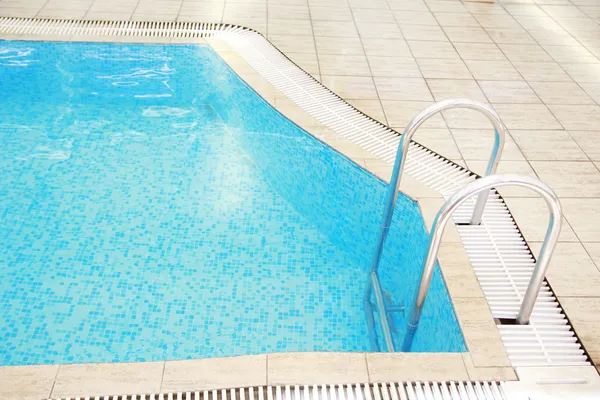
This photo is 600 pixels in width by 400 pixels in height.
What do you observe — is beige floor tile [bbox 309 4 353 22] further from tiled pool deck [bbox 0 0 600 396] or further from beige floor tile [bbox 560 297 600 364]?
beige floor tile [bbox 560 297 600 364]

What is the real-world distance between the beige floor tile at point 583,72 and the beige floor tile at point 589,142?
900 millimetres

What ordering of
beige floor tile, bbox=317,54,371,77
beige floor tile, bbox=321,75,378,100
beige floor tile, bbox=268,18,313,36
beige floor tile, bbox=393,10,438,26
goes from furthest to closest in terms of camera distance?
beige floor tile, bbox=393,10,438,26 < beige floor tile, bbox=268,18,313,36 < beige floor tile, bbox=317,54,371,77 < beige floor tile, bbox=321,75,378,100

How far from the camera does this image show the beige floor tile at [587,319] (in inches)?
87.2

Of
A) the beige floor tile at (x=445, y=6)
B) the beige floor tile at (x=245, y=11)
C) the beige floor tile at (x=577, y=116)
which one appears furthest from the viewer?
the beige floor tile at (x=445, y=6)

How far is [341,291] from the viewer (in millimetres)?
3010

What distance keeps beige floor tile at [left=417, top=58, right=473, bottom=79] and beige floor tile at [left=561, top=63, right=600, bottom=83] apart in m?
0.86

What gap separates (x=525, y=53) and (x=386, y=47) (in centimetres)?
120

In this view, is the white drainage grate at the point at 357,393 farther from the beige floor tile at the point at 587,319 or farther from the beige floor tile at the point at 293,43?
the beige floor tile at the point at 293,43

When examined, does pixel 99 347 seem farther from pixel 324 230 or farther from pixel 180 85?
pixel 180 85

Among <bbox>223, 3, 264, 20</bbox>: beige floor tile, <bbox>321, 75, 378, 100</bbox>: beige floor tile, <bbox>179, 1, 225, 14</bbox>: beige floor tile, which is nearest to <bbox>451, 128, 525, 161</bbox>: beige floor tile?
<bbox>321, 75, 378, 100</bbox>: beige floor tile

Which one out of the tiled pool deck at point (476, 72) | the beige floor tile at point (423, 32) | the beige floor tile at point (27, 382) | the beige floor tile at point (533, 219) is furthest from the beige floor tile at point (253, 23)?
the beige floor tile at point (27, 382)

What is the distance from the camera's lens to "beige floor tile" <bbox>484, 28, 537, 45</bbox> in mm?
5070

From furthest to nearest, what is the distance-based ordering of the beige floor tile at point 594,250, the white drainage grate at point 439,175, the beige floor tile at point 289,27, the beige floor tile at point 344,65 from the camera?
the beige floor tile at point 289,27
the beige floor tile at point 344,65
the beige floor tile at point 594,250
the white drainage grate at point 439,175

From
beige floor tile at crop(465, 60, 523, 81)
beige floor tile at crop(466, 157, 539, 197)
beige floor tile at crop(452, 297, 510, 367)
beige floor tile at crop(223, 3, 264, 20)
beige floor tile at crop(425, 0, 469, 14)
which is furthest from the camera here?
beige floor tile at crop(425, 0, 469, 14)
